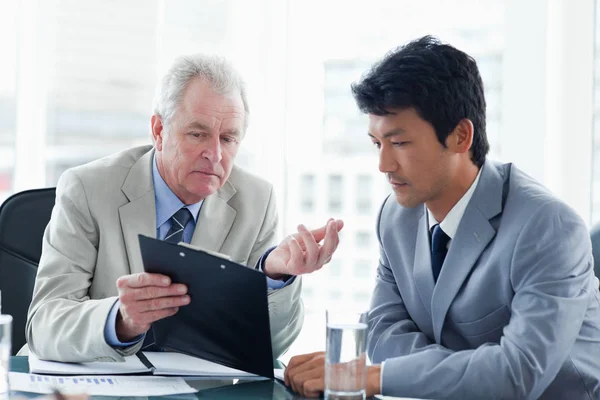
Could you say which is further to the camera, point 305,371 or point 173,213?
point 173,213

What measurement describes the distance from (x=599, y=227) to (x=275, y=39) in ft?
7.00

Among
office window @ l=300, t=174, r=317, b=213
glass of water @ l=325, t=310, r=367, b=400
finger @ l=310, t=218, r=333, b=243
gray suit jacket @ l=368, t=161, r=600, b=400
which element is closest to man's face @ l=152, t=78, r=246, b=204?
finger @ l=310, t=218, r=333, b=243

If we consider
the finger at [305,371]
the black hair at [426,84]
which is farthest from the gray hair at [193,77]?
the finger at [305,371]

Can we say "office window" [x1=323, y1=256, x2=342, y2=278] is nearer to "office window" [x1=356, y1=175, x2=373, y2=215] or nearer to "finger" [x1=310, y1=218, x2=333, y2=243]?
"office window" [x1=356, y1=175, x2=373, y2=215]

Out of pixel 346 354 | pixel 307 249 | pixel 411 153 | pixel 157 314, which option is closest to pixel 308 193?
pixel 411 153

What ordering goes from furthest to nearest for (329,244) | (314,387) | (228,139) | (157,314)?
(228,139), (329,244), (157,314), (314,387)

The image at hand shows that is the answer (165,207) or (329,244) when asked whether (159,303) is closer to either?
(329,244)

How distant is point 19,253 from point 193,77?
67 cm

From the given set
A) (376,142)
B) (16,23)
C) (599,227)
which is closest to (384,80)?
(376,142)

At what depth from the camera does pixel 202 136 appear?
1.83 m

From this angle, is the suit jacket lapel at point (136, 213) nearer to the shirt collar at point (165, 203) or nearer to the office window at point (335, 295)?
the shirt collar at point (165, 203)

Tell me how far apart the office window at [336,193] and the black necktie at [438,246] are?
2.23 meters

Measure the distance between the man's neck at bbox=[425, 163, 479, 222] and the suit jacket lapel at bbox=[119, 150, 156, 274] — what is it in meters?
0.70

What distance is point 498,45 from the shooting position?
3312 mm
